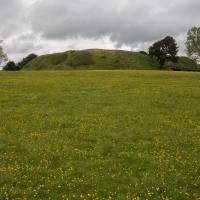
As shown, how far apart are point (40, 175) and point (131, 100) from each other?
43.8 feet

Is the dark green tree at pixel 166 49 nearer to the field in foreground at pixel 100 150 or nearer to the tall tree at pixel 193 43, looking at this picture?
the tall tree at pixel 193 43

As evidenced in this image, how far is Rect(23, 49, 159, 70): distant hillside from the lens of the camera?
79.5 metres

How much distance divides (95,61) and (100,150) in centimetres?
7376

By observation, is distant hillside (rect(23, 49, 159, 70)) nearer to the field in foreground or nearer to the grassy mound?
the grassy mound

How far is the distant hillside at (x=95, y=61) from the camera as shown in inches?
3130

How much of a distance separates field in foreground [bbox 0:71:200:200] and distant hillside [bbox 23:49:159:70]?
196ft

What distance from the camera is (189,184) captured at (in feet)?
26.7

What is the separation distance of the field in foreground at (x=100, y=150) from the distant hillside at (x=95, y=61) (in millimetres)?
59764

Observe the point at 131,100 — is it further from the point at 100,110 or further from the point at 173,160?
the point at 173,160

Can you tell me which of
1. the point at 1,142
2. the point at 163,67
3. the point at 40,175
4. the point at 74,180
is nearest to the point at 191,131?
the point at 74,180

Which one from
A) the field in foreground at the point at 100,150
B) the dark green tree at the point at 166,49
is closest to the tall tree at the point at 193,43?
the dark green tree at the point at 166,49

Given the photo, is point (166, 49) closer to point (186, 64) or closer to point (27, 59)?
point (186, 64)

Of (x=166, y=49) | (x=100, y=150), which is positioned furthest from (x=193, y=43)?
(x=100, y=150)

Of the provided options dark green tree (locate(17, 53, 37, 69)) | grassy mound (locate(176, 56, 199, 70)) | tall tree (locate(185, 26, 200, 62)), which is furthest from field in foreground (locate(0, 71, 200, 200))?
dark green tree (locate(17, 53, 37, 69))
